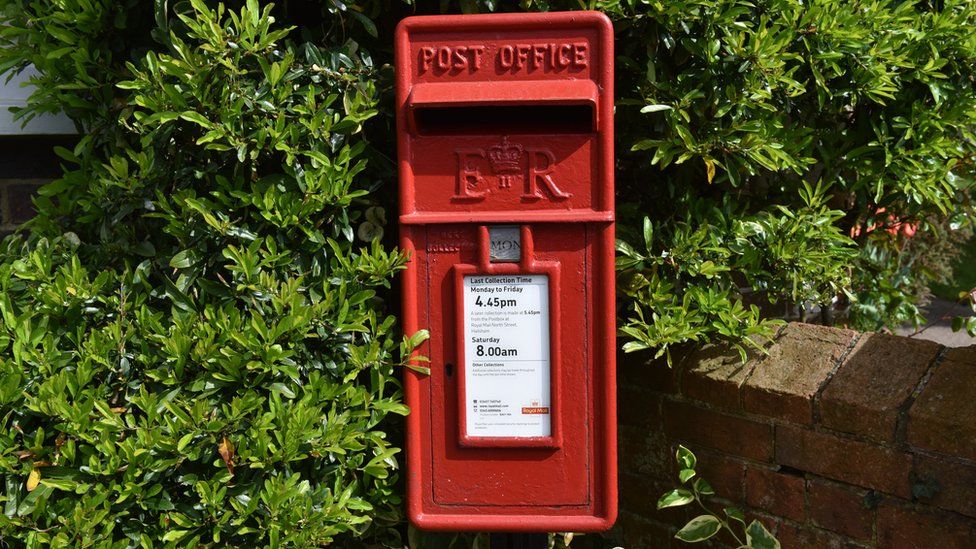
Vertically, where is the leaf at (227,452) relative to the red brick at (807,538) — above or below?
above

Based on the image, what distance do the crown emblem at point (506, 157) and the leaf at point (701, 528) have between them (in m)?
1.14

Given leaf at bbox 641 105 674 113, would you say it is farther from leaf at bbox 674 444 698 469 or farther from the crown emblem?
leaf at bbox 674 444 698 469

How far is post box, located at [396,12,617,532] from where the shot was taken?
2023 mm

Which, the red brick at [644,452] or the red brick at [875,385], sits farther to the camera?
the red brick at [644,452]

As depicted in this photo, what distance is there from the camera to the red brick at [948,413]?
2.13 meters

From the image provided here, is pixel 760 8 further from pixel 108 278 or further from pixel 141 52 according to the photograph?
pixel 108 278

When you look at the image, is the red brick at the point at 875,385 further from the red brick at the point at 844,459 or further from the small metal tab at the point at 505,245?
the small metal tab at the point at 505,245

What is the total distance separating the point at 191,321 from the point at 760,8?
1740mm

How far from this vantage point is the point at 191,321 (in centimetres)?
210

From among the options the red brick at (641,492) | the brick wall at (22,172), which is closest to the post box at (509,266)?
the red brick at (641,492)

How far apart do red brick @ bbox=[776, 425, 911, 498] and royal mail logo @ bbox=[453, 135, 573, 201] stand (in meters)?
1.01

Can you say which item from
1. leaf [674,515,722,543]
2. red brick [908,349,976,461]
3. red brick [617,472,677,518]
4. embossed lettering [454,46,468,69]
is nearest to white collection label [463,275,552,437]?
embossed lettering [454,46,468,69]

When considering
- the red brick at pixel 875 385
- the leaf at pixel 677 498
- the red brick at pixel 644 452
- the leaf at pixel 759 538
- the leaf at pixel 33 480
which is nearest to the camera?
the leaf at pixel 33 480

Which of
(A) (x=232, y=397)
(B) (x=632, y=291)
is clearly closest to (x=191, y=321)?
(A) (x=232, y=397)
